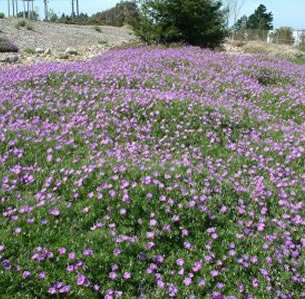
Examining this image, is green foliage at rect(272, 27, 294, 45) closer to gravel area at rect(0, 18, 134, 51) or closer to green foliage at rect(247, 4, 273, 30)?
gravel area at rect(0, 18, 134, 51)

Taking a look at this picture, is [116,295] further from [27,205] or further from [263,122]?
[263,122]

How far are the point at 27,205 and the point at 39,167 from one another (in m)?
1.22

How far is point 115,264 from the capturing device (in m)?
4.62

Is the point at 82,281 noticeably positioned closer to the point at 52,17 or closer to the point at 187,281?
the point at 187,281

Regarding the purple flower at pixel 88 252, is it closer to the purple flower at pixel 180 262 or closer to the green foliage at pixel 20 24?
the purple flower at pixel 180 262

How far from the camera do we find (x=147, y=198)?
5.57 metres

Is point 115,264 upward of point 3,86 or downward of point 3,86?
downward

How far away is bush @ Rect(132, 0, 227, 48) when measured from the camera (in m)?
22.5

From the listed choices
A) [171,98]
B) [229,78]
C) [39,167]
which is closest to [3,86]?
[171,98]

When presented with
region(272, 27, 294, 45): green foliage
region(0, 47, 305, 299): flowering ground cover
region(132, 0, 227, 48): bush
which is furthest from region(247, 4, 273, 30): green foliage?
region(0, 47, 305, 299): flowering ground cover

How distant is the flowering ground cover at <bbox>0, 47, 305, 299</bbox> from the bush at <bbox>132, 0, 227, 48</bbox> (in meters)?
13.6

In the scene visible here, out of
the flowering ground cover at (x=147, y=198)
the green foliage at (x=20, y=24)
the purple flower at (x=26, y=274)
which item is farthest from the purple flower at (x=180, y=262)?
the green foliage at (x=20, y=24)

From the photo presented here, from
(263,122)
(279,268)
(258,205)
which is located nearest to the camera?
(279,268)

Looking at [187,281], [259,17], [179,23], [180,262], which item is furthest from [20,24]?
[259,17]
